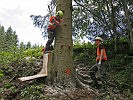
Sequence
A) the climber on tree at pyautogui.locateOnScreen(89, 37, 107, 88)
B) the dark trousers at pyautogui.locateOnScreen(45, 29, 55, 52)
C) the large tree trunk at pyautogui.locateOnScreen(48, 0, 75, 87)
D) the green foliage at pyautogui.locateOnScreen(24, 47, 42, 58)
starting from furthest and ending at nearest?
the green foliage at pyautogui.locateOnScreen(24, 47, 42, 58) → the climber on tree at pyautogui.locateOnScreen(89, 37, 107, 88) → the dark trousers at pyautogui.locateOnScreen(45, 29, 55, 52) → the large tree trunk at pyautogui.locateOnScreen(48, 0, 75, 87)

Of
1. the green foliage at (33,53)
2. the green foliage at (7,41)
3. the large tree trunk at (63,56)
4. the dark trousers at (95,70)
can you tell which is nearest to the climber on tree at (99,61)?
the dark trousers at (95,70)

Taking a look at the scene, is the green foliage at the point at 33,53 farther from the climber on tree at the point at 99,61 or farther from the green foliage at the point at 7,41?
the climber on tree at the point at 99,61

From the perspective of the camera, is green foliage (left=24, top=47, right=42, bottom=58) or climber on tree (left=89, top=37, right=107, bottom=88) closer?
climber on tree (left=89, top=37, right=107, bottom=88)

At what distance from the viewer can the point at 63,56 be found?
29.1ft

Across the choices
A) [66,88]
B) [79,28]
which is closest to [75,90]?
[66,88]

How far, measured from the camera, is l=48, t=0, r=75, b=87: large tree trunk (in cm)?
874

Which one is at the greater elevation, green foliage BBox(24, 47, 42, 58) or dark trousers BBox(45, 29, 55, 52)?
dark trousers BBox(45, 29, 55, 52)

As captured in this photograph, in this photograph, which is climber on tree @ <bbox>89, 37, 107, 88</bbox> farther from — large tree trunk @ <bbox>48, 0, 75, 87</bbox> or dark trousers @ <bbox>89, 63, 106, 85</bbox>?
large tree trunk @ <bbox>48, 0, 75, 87</bbox>

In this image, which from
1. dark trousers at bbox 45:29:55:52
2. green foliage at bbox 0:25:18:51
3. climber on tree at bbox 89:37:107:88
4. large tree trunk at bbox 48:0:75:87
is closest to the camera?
large tree trunk at bbox 48:0:75:87

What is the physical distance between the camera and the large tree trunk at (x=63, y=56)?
874cm

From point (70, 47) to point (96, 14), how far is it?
14.3ft

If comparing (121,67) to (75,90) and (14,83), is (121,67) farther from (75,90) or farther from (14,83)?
(14,83)

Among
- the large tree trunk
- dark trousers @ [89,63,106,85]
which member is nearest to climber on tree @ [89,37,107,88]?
dark trousers @ [89,63,106,85]

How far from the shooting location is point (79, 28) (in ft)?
45.1
